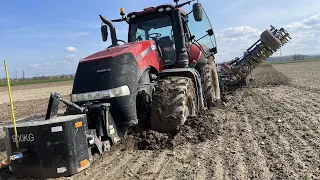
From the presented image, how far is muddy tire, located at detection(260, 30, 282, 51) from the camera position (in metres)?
12.9

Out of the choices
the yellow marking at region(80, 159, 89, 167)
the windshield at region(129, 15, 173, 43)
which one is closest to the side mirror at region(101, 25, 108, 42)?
the windshield at region(129, 15, 173, 43)

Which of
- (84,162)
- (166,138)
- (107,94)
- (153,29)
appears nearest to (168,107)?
(166,138)

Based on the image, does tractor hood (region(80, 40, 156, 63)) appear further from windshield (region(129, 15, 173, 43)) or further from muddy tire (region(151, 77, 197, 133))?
windshield (region(129, 15, 173, 43))

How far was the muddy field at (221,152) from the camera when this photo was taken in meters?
4.02

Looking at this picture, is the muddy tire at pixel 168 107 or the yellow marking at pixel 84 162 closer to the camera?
the yellow marking at pixel 84 162

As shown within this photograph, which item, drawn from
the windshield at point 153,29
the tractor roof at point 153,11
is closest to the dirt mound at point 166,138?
the windshield at point 153,29

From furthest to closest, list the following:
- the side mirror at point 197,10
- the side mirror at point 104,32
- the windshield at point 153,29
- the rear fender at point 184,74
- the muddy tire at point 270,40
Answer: the muddy tire at point 270,40 < the side mirror at point 104,32 < the windshield at point 153,29 < the side mirror at point 197,10 < the rear fender at point 184,74

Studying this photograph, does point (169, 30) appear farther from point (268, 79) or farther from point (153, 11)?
point (268, 79)

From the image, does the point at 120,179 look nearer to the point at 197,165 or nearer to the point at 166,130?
the point at 197,165

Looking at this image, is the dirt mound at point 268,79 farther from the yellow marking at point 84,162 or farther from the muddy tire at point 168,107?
the yellow marking at point 84,162

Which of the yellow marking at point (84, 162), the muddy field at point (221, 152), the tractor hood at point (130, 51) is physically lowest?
the muddy field at point (221, 152)

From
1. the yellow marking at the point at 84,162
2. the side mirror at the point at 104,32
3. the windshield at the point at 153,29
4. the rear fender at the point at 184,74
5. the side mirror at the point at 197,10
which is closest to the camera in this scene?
the yellow marking at the point at 84,162

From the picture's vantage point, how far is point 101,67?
5352mm

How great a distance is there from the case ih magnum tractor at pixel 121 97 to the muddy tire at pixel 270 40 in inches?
211
